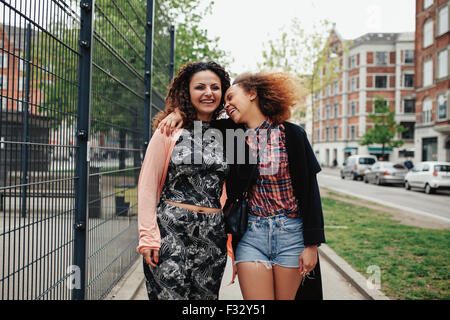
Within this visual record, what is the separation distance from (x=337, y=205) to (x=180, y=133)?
1189 cm

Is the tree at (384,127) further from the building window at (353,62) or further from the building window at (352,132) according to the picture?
the building window at (353,62)

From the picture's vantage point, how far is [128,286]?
14.9 ft

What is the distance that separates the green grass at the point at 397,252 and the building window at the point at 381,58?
43.2m

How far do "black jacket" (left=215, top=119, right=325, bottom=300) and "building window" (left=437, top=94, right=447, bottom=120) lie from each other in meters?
31.5

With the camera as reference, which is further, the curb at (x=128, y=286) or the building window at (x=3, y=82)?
the curb at (x=128, y=286)

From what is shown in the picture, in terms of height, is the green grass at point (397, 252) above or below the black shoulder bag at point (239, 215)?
below

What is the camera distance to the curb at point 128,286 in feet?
13.8

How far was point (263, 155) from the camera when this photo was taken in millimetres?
2473

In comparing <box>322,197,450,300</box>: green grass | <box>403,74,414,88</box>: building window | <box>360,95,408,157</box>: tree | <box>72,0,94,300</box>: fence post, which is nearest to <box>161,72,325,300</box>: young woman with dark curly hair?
<box>72,0,94,300</box>: fence post

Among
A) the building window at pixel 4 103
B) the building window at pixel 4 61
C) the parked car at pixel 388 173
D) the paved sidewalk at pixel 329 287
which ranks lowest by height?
the paved sidewalk at pixel 329 287

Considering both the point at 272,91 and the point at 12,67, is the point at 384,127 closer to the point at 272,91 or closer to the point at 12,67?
the point at 272,91

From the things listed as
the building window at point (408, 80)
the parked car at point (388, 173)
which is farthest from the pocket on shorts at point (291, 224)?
the building window at point (408, 80)

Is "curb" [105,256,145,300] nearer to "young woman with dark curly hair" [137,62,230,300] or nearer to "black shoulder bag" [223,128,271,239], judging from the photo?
"young woman with dark curly hair" [137,62,230,300]

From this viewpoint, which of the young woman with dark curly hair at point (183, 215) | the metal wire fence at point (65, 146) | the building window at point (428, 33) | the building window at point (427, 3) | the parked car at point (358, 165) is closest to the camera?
the metal wire fence at point (65, 146)
